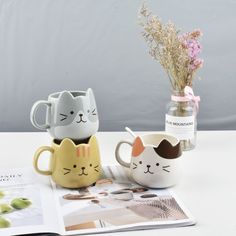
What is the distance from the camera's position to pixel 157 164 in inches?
34.2

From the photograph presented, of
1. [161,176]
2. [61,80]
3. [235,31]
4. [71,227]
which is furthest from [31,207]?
[235,31]

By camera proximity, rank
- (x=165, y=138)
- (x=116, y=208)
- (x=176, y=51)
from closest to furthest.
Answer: (x=116, y=208) → (x=165, y=138) → (x=176, y=51)

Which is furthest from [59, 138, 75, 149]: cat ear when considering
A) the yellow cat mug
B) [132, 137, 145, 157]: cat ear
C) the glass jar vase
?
the glass jar vase

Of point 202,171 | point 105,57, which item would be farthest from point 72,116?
point 105,57

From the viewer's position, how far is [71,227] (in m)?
0.74

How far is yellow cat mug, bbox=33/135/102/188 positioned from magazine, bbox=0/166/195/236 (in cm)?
2

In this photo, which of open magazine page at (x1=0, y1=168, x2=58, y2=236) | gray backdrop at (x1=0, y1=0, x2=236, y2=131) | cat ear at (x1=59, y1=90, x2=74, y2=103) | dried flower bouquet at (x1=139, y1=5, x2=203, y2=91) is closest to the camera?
open magazine page at (x1=0, y1=168, x2=58, y2=236)

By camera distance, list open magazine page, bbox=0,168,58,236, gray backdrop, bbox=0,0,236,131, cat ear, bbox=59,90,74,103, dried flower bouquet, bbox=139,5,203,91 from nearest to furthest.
A: open magazine page, bbox=0,168,58,236 → cat ear, bbox=59,90,74,103 → dried flower bouquet, bbox=139,5,203,91 → gray backdrop, bbox=0,0,236,131

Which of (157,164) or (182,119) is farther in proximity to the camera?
(182,119)

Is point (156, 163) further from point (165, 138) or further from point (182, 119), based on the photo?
point (182, 119)

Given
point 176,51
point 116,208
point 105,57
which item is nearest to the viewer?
point 116,208

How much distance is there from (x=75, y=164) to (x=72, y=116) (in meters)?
0.09

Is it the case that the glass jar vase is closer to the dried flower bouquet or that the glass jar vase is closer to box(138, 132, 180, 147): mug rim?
the dried flower bouquet

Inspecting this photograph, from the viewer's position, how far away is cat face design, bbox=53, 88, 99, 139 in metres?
0.86
